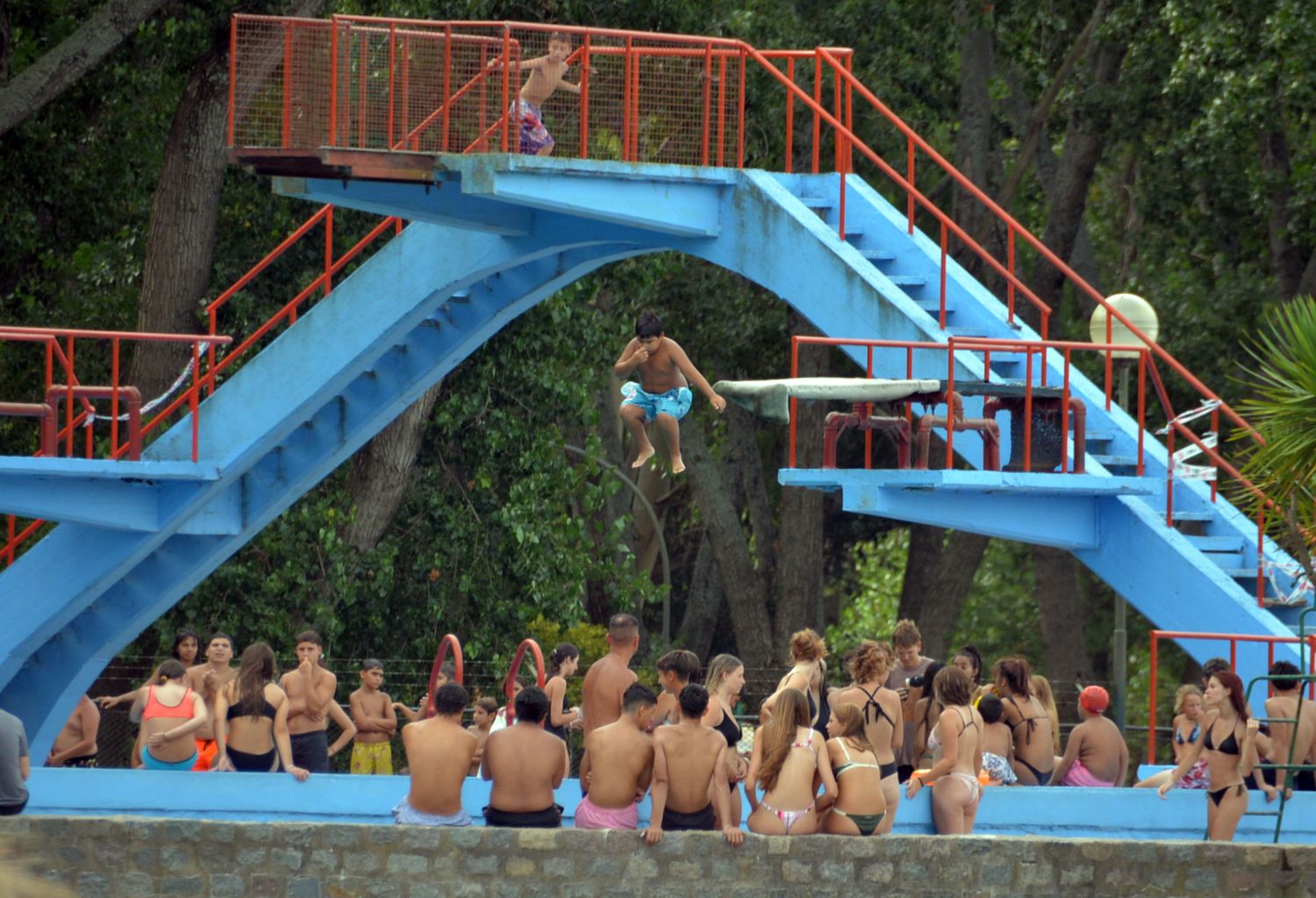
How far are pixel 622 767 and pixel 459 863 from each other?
1.15m

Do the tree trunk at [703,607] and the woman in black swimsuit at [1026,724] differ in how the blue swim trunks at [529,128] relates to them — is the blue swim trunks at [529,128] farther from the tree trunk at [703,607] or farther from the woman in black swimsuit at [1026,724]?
the tree trunk at [703,607]

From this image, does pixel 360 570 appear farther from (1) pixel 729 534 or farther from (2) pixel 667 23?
(1) pixel 729 534

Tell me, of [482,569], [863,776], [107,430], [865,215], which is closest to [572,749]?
[482,569]

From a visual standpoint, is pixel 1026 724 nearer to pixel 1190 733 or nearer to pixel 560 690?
pixel 1190 733

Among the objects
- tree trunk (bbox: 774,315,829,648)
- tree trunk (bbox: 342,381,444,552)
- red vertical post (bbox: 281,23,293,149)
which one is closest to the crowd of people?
red vertical post (bbox: 281,23,293,149)

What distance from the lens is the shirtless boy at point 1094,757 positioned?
640 inches

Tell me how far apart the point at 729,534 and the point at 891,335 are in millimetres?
14971

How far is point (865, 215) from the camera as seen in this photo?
18.7 meters

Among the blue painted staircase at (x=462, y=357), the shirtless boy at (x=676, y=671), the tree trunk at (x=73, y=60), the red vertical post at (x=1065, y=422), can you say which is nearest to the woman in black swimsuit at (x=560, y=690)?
the shirtless boy at (x=676, y=671)

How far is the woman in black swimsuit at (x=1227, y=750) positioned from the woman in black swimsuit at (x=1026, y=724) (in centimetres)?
132

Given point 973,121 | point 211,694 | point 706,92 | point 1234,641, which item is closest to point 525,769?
point 211,694

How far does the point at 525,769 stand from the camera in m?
13.3

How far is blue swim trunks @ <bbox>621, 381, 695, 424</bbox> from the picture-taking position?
1756 centimetres

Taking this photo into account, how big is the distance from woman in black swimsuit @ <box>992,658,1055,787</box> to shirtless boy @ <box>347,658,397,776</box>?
4.70 meters
